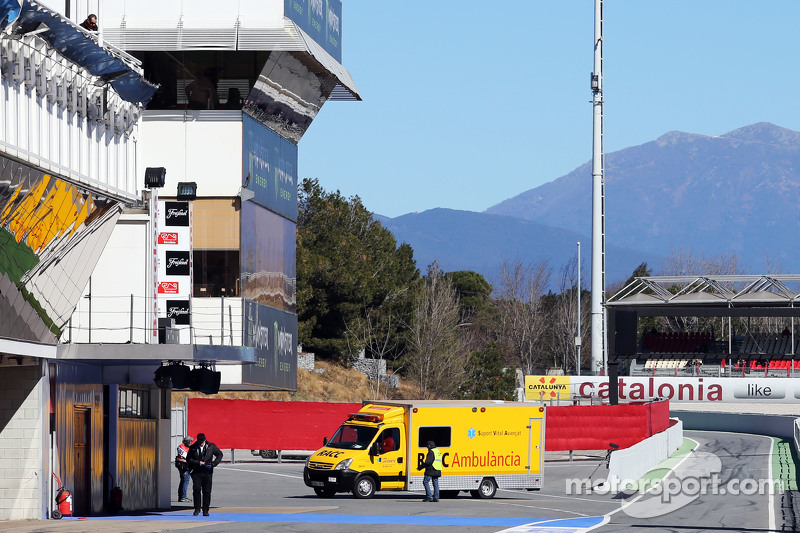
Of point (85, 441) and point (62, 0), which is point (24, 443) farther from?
point (62, 0)

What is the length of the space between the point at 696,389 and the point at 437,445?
154 ft

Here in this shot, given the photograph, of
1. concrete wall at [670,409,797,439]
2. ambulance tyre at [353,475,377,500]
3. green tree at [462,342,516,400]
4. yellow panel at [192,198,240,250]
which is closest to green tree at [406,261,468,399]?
green tree at [462,342,516,400]

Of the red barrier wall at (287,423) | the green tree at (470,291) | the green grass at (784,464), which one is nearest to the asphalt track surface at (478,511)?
the green grass at (784,464)

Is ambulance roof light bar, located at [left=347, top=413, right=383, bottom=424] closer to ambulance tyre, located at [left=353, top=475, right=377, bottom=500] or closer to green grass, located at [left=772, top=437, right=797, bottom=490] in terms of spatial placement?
ambulance tyre, located at [left=353, top=475, right=377, bottom=500]

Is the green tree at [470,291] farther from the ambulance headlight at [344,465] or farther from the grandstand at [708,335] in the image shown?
the ambulance headlight at [344,465]

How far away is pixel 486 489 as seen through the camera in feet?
101

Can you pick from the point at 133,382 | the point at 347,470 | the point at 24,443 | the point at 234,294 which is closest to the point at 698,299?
the point at 234,294

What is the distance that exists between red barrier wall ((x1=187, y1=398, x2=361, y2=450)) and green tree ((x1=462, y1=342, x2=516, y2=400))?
3062cm

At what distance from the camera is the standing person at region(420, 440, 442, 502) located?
28969 millimetres

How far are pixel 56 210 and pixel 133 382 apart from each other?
604 cm

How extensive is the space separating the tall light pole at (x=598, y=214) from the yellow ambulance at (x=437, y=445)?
153 feet

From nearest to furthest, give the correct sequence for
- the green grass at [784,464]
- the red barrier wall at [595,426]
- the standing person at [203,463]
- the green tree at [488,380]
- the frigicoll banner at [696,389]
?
the standing person at [203,463] → the green grass at [784,464] → the red barrier wall at [595,426] → the frigicoll banner at [696,389] → the green tree at [488,380]

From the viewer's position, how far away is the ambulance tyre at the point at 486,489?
30.8 m

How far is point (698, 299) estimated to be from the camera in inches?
2758
